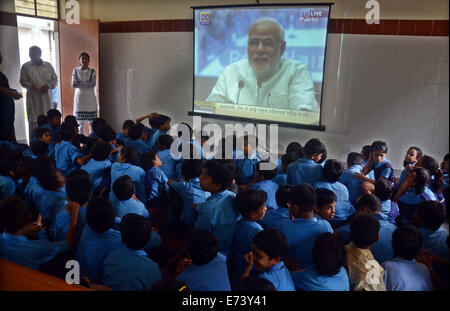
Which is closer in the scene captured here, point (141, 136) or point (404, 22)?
point (141, 136)

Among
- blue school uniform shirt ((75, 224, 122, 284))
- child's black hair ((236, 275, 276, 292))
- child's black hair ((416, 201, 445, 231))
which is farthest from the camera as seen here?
child's black hair ((416, 201, 445, 231))

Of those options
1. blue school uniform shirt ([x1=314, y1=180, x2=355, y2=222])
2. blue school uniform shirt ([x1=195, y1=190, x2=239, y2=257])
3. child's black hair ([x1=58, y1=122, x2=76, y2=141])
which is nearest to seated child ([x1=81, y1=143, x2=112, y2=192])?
child's black hair ([x1=58, y1=122, x2=76, y2=141])

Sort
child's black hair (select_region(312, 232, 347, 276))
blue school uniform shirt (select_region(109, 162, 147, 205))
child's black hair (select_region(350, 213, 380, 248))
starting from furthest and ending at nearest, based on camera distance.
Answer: blue school uniform shirt (select_region(109, 162, 147, 205)) < child's black hair (select_region(350, 213, 380, 248)) < child's black hair (select_region(312, 232, 347, 276))

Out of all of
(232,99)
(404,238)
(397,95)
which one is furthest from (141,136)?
(397,95)

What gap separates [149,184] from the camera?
9.02 feet

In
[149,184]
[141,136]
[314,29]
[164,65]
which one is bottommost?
[149,184]

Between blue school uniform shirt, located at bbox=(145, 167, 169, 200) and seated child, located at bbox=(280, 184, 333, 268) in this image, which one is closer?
seated child, located at bbox=(280, 184, 333, 268)

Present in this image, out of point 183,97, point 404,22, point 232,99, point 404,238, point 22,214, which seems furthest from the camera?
point 183,97

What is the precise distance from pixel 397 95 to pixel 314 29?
3.98ft

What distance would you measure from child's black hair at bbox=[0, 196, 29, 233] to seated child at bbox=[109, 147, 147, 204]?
85cm

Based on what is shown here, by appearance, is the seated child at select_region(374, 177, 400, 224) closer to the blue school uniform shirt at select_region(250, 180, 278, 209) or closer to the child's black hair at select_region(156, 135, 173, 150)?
the blue school uniform shirt at select_region(250, 180, 278, 209)

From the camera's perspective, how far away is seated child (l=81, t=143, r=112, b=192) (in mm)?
2763
